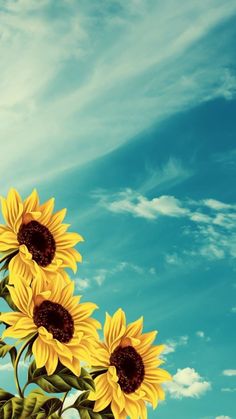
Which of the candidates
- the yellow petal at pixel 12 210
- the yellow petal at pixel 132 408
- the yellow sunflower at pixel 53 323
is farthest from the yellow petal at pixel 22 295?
the yellow petal at pixel 132 408

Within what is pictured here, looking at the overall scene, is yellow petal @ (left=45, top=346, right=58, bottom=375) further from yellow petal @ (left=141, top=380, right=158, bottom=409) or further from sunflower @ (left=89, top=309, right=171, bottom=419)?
yellow petal @ (left=141, top=380, right=158, bottom=409)

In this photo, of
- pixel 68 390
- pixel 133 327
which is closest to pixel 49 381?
A: pixel 68 390

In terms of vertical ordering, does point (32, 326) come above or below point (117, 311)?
below

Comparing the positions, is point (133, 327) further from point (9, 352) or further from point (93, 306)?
point (9, 352)

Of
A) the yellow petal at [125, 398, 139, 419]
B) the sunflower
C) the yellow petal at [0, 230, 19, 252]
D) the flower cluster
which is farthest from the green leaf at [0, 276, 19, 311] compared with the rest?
the yellow petal at [125, 398, 139, 419]

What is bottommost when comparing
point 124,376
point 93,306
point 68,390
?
point 68,390

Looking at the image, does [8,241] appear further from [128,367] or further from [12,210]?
[128,367]
